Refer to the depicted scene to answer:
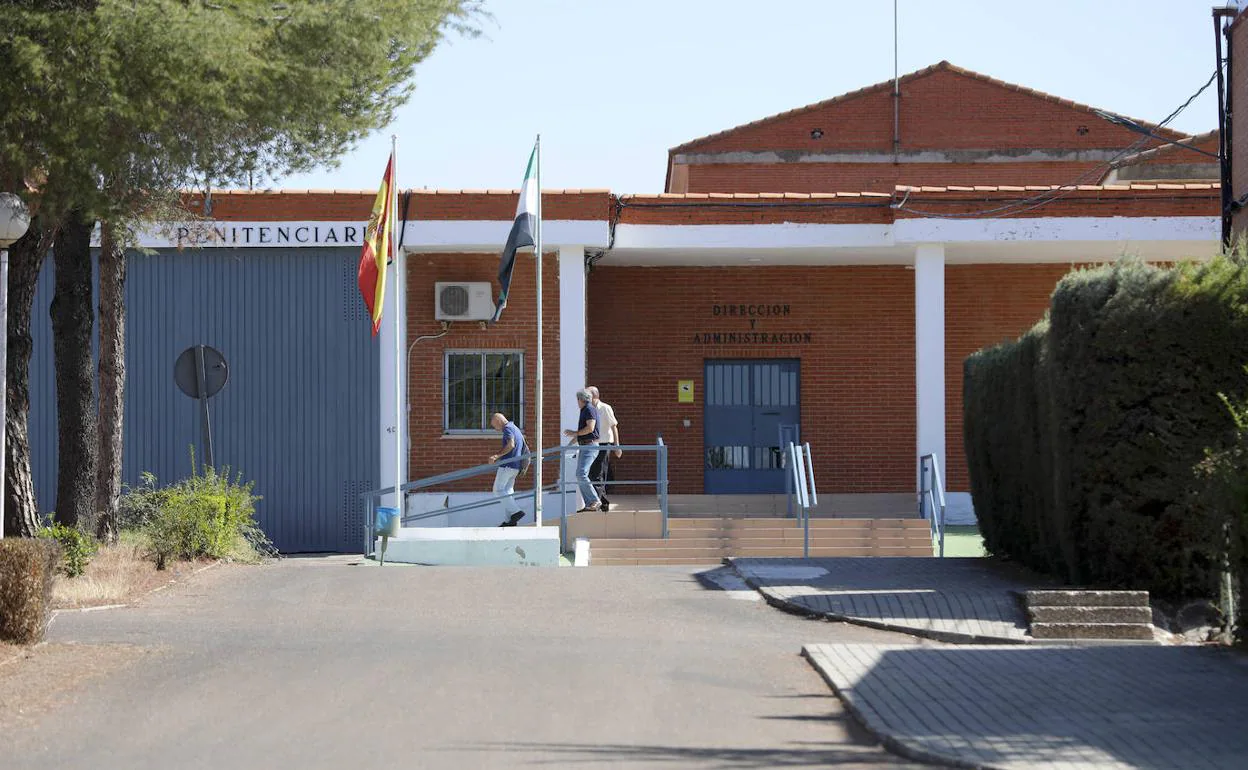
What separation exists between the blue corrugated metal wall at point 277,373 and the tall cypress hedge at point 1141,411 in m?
11.6

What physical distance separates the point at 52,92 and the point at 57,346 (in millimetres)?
3614

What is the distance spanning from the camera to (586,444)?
782 inches

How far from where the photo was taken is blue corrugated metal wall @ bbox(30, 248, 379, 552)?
22.0 m

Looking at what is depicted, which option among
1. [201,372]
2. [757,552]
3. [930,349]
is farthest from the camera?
[930,349]

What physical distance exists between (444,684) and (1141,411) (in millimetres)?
5853

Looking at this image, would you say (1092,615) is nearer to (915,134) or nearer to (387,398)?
(387,398)

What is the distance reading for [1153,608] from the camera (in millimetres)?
11445

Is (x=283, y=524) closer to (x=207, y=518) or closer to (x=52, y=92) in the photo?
(x=207, y=518)

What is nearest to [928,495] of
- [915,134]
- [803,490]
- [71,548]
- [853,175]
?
[803,490]

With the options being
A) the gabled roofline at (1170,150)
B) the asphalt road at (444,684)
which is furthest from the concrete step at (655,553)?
the gabled roofline at (1170,150)

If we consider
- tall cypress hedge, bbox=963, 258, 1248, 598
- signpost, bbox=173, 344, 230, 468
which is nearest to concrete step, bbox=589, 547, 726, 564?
signpost, bbox=173, 344, 230, 468

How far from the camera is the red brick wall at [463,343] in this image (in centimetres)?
2227

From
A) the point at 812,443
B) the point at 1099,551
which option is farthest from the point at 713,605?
the point at 812,443

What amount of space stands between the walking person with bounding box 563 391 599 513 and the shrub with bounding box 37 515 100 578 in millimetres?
6885
